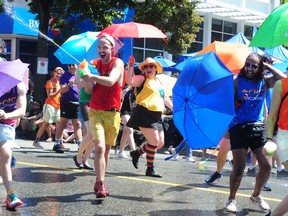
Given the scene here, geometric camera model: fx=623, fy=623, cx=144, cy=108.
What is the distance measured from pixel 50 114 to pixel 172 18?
950cm

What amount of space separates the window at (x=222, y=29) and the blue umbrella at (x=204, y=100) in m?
26.9

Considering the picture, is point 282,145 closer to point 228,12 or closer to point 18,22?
point 18,22

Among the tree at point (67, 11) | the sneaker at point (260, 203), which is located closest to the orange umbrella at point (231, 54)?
the sneaker at point (260, 203)

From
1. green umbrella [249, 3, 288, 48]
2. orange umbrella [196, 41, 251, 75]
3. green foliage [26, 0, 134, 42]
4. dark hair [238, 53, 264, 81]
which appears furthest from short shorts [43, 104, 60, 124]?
green umbrella [249, 3, 288, 48]

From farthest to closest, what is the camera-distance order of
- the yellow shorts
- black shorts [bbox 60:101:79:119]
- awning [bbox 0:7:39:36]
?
awning [bbox 0:7:39:36] → black shorts [bbox 60:101:79:119] → the yellow shorts

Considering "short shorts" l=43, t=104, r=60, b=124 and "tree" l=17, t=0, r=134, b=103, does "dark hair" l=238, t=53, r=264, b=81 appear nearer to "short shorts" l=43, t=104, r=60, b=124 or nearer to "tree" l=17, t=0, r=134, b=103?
"short shorts" l=43, t=104, r=60, b=124

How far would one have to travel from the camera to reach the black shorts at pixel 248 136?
6.77m

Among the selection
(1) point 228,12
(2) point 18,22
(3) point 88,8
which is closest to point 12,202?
(3) point 88,8

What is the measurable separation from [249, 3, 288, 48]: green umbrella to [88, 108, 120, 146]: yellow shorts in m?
2.07

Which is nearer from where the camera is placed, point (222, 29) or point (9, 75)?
point (9, 75)

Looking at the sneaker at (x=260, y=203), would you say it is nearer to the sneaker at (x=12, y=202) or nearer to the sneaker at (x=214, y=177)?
the sneaker at (x=214, y=177)

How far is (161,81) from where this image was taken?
401 inches

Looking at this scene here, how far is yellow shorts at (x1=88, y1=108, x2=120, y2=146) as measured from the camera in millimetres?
7375

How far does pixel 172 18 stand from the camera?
22.3 m
